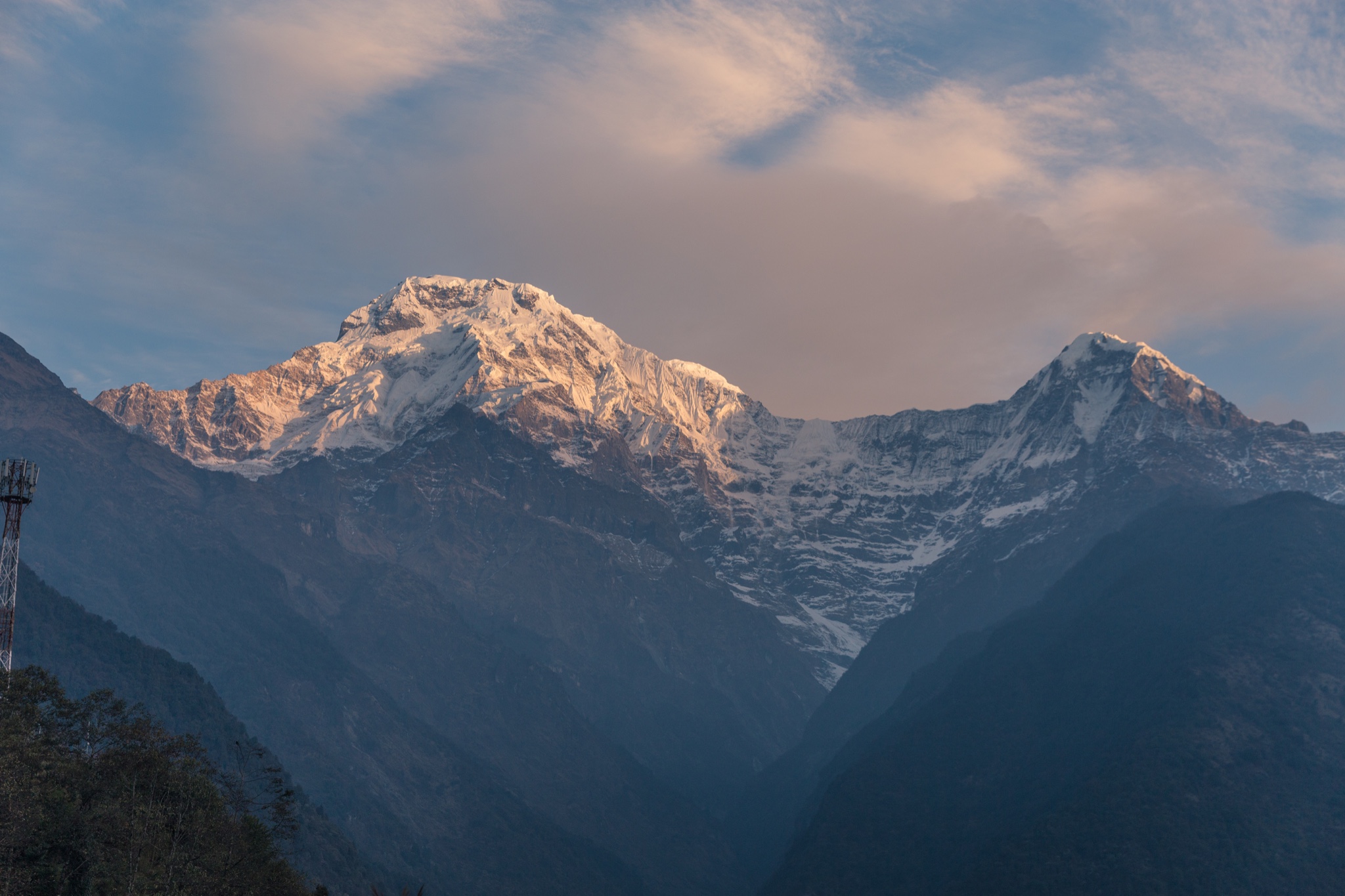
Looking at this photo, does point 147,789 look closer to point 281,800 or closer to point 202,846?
point 202,846

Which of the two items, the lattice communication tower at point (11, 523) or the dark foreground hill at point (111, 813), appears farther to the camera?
the lattice communication tower at point (11, 523)

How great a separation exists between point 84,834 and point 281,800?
3841 cm

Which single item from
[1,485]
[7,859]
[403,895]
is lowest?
[7,859]

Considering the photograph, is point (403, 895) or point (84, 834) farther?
point (84, 834)

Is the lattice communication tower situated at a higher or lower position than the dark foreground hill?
higher

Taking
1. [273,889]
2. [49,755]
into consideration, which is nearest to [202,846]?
[273,889]

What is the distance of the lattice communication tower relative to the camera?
123625mm

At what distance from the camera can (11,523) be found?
125 metres

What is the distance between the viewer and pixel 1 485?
123812mm

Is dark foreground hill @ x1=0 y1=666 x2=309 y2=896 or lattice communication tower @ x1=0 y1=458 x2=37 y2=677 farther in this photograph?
lattice communication tower @ x1=0 y1=458 x2=37 y2=677

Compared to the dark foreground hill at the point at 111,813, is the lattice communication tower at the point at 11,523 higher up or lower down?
higher up

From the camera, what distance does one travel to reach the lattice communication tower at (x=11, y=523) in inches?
4867

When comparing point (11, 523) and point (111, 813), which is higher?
point (11, 523)

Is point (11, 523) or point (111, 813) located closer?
point (111, 813)
